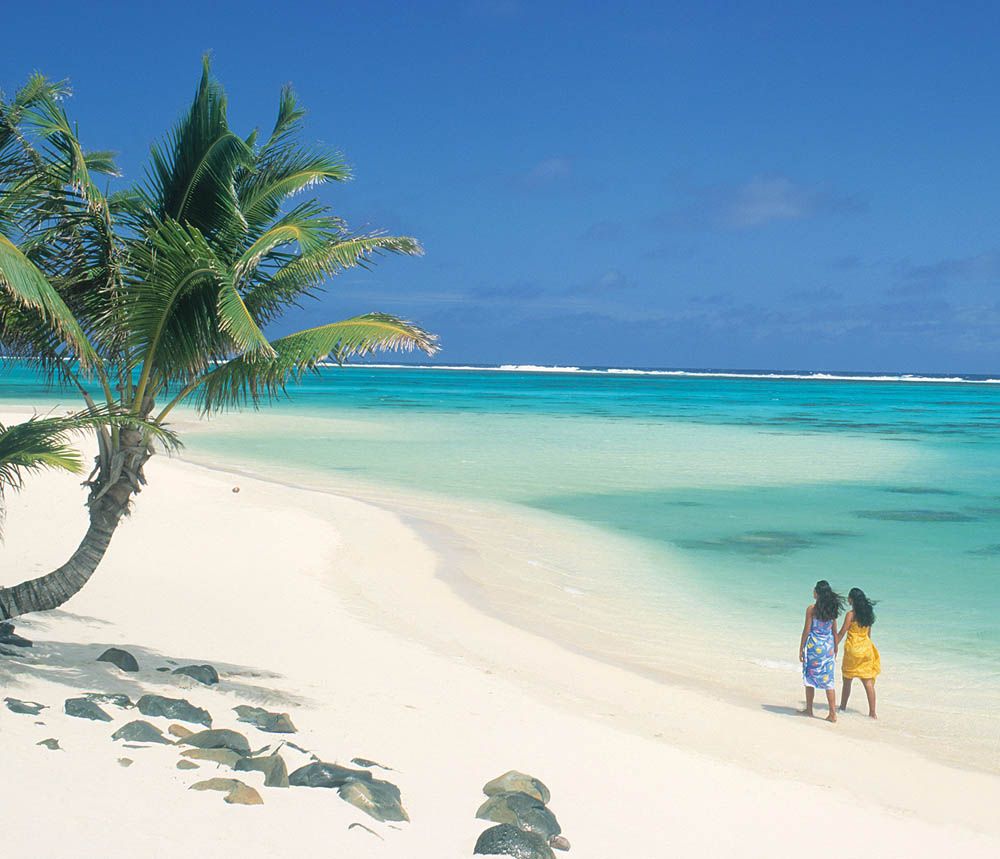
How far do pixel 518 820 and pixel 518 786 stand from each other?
419 mm

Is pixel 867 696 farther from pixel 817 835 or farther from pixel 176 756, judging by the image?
pixel 176 756

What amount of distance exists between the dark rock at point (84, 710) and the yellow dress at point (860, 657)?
18.5 feet

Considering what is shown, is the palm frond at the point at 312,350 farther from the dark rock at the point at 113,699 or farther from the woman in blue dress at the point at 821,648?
the woman in blue dress at the point at 821,648

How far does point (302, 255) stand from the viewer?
22.5ft

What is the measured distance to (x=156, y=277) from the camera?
20.5ft

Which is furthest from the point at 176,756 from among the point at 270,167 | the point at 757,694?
the point at 757,694

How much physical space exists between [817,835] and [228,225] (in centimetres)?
526

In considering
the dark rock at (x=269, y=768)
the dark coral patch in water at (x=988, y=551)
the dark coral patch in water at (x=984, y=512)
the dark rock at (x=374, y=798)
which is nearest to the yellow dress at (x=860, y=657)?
the dark rock at (x=374, y=798)

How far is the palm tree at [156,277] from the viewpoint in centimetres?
626

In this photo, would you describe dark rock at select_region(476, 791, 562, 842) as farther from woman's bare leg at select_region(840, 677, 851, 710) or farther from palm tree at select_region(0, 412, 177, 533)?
woman's bare leg at select_region(840, 677, 851, 710)

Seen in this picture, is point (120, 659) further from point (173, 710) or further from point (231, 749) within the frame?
point (231, 749)

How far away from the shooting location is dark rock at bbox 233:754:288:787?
518 centimetres

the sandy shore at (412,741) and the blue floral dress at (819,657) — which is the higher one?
the blue floral dress at (819,657)

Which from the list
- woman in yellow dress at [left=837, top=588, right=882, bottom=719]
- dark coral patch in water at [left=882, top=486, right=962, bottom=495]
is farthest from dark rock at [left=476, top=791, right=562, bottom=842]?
dark coral patch in water at [left=882, top=486, right=962, bottom=495]
